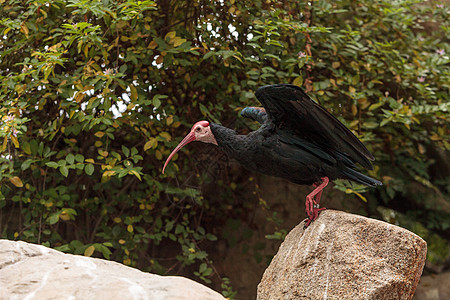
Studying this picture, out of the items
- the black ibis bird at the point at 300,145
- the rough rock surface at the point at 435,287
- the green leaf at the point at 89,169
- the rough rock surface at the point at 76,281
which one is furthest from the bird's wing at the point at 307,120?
the rough rock surface at the point at 435,287

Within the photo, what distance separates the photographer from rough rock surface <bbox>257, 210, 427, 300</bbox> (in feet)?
7.30

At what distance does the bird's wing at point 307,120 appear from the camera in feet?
7.86

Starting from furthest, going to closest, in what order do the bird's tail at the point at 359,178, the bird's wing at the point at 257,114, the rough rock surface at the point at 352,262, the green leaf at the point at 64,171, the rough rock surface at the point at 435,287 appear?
the rough rock surface at the point at 435,287 → the green leaf at the point at 64,171 → the bird's wing at the point at 257,114 → the bird's tail at the point at 359,178 → the rough rock surface at the point at 352,262

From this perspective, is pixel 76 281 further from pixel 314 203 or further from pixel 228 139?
pixel 314 203

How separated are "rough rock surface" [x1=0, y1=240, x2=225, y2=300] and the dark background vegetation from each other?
1131 mm

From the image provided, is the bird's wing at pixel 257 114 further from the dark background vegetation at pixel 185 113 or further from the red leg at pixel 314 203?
the dark background vegetation at pixel 185 113

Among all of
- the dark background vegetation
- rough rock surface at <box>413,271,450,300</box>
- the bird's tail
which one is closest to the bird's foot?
the bird's tail

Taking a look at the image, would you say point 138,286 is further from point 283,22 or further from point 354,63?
point 354,63

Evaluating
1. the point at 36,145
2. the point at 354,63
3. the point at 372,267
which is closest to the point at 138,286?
the point at 372,267

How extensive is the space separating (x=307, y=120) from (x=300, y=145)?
14 cm

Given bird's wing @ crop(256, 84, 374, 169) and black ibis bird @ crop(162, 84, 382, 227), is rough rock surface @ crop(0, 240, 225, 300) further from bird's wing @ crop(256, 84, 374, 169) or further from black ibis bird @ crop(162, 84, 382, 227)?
bird's wing @ crop(256, 84, 374, 169)

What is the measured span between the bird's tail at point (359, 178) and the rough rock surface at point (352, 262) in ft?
0.70

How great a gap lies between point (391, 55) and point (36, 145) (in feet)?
9.95

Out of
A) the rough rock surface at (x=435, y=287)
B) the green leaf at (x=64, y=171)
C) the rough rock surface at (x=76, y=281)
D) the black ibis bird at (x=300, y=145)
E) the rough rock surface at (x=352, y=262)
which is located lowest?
the rough rock surface at (x=435, y=287)
